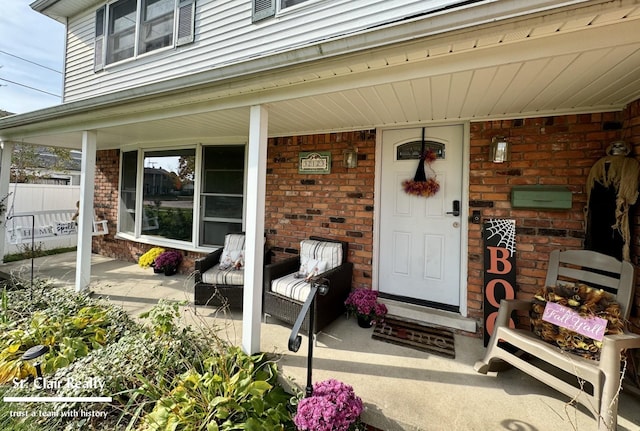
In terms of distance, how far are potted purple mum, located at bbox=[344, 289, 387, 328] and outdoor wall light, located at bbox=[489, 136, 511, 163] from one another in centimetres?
187

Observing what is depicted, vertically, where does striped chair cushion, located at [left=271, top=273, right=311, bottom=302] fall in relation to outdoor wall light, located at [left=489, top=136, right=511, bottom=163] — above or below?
below

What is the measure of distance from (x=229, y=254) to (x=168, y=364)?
5.30 feet

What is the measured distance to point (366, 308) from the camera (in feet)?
9.28

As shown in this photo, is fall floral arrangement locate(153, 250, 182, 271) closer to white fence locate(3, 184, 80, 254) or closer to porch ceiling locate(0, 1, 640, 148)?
porch ceiling locate(0, 1, 640, 148)

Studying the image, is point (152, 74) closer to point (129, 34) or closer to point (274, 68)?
point (129, 34)

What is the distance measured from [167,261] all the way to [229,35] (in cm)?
370

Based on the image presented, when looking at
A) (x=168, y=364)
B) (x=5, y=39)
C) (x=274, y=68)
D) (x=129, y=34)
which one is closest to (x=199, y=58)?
(x=129, y=34)

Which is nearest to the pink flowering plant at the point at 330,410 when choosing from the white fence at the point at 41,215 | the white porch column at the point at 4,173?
the white fence at the point at 41,215

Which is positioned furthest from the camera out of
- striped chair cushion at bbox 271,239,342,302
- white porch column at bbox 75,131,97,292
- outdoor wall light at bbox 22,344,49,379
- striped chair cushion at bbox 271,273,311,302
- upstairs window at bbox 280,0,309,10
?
white porch column at bbox 75,131,97,292

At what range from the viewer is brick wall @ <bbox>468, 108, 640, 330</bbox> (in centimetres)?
240

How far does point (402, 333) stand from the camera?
2732 millimetres

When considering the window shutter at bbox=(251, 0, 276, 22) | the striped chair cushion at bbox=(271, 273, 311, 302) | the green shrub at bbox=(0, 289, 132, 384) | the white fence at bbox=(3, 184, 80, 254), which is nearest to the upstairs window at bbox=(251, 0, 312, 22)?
the window shutter at bbox=(251, 0, 276, 22)

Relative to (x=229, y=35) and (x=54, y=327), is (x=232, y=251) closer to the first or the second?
(x=54, y=327)

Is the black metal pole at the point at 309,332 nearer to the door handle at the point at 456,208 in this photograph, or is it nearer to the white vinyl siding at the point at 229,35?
the door handle at the point at 456,208
